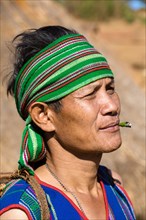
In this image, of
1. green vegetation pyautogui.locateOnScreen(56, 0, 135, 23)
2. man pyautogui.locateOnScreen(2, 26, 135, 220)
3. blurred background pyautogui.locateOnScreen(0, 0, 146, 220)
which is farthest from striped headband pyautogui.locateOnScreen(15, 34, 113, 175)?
green vegetation pyautogui.locateOnScreen(56, 0, 135, 23)

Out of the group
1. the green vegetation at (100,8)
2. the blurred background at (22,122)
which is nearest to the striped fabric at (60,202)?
the blurred background at (22,122)

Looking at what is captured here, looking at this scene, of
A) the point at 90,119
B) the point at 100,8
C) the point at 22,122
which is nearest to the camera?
the point at 90,119

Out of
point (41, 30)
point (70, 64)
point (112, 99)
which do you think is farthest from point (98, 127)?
point (41, 30)

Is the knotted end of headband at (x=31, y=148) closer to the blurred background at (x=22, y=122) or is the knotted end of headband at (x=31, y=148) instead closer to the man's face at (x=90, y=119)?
the man's face at (x=90, y=119)

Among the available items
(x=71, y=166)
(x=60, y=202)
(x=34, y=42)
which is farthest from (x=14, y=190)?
(x=34, y=42)

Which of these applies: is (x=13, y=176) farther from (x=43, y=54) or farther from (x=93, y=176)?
(x=43, y=54)

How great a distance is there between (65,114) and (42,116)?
0.09 metres

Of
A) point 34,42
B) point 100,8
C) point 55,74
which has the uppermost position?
point 100,8

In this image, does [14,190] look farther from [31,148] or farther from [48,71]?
[48,71]

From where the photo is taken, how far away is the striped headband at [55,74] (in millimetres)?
1929

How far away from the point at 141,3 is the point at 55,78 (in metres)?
A: 20.7

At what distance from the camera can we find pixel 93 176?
2.09m

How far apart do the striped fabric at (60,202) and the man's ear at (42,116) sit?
202 mm

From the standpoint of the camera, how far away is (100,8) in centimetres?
2702
